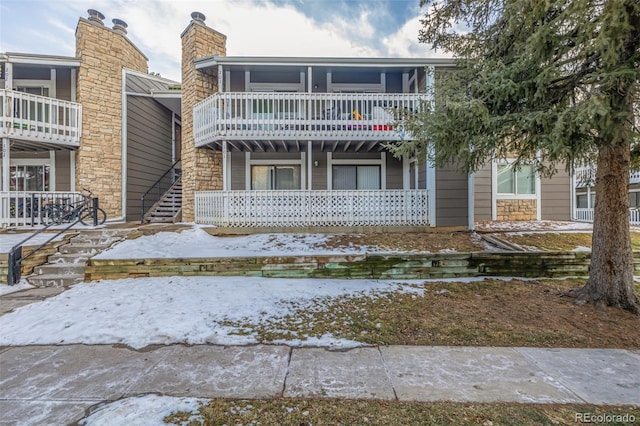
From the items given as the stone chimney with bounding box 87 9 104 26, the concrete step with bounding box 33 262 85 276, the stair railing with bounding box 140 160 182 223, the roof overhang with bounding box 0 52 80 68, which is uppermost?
the stone chimney with bounding box 87 9 104 26

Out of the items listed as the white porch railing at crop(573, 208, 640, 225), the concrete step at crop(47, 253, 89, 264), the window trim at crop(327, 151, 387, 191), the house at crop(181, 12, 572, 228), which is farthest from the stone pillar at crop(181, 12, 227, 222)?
the white porch railing at crop(573, 208, 640, 225)

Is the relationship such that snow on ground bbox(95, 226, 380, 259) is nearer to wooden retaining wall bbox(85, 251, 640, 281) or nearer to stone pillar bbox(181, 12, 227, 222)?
wooden retaining wall bbox(85, 251, 640, 281)

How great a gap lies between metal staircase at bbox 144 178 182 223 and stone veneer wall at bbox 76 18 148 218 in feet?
3.85

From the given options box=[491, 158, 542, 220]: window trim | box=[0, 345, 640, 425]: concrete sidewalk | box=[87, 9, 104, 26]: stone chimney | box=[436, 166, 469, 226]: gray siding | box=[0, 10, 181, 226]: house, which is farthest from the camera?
box=[491, 158, 542, 220]: window trim

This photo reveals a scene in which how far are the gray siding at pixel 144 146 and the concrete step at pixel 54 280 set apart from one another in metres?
6.64

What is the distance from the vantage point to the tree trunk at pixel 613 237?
171 inches

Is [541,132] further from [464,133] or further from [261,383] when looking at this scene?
[261,383]

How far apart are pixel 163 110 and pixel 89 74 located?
3254mm

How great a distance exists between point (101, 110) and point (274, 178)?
6.96 m

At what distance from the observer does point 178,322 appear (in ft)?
13.0

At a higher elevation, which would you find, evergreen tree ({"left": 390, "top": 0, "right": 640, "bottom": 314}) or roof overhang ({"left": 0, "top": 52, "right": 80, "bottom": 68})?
roof overhang ({"left": 0, "top": 52, "right": 80, "bottom": 68})

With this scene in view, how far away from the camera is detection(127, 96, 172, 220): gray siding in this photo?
1197 cm

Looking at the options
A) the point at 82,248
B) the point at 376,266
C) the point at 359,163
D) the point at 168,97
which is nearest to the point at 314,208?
the point at 359,163

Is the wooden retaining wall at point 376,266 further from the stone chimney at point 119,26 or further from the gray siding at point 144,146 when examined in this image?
the stone chimney at point 119,26
